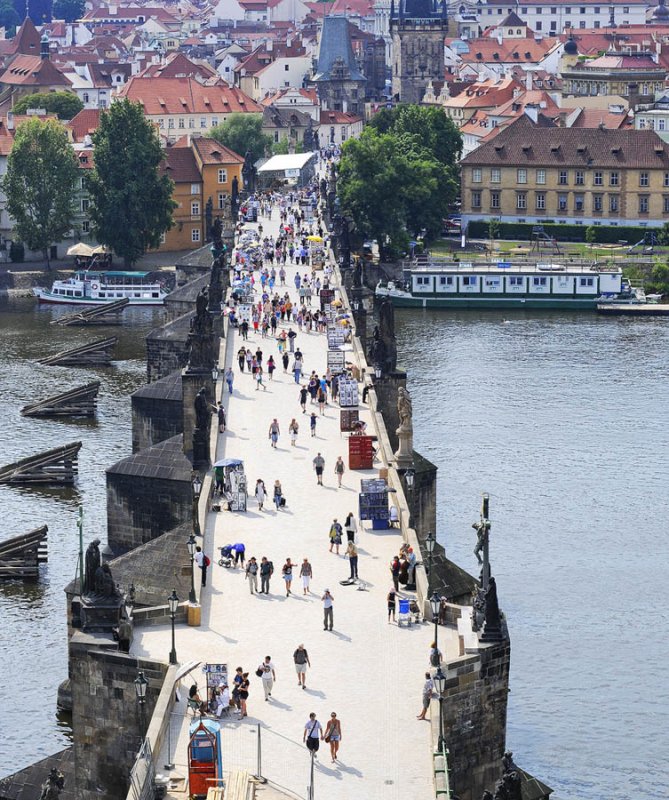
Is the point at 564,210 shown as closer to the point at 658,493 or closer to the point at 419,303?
the point at 419,303

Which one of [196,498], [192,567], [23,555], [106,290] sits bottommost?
[23,555]

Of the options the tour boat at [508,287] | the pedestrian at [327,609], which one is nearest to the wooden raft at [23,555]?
the pedestrian at [327,609]

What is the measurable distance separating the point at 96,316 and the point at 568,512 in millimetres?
60056

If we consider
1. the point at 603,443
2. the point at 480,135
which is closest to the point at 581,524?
the point at 603,443

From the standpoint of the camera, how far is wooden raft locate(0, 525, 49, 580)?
71.6m

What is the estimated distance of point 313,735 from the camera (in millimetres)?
41812

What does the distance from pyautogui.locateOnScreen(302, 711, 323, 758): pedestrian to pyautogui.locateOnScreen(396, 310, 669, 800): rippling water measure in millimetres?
13043

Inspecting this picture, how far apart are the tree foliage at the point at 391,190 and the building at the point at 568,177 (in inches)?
146

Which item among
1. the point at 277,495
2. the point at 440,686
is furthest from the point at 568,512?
the point at 440,686

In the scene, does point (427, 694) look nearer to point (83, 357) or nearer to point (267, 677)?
→ point (267, 677)

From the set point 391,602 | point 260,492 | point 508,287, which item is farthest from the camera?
point 508,287

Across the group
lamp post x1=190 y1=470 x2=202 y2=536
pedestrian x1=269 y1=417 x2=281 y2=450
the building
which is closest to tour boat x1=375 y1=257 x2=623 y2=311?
the building

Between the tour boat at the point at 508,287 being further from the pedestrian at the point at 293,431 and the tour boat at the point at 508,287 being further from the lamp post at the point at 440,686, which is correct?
the lamp post at the point at 440,686

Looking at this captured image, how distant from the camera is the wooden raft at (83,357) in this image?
115 meters
